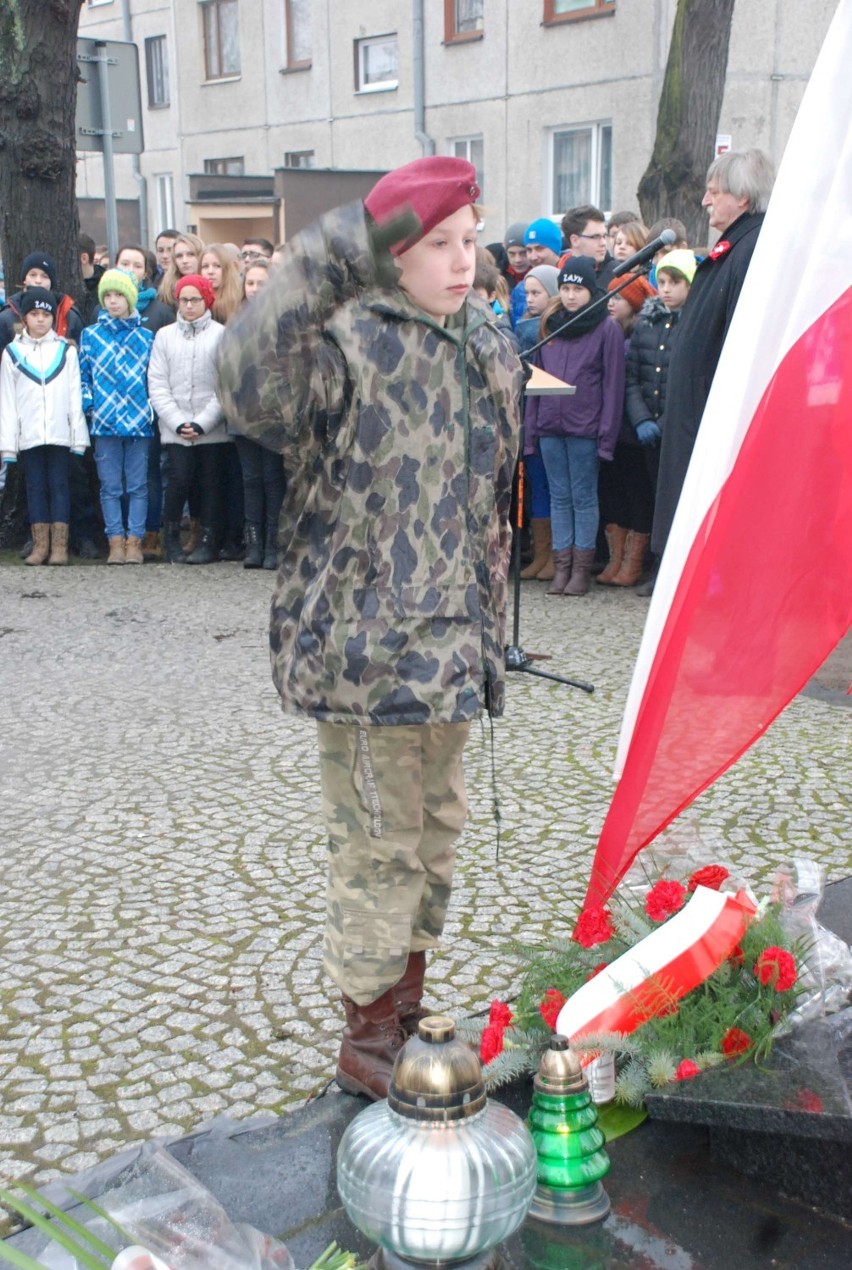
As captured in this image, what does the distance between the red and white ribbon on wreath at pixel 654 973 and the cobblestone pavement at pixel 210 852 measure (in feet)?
2.15

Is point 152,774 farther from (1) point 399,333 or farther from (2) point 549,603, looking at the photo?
(2) point 549,603

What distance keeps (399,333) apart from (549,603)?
5735 mm

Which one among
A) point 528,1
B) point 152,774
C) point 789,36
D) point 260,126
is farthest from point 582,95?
point 152,774

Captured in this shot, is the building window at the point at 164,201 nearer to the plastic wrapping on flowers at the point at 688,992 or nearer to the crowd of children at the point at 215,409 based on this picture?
the crowd of children at the point at 215,409

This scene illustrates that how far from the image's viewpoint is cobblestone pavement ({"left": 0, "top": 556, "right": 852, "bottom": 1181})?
3.10 m

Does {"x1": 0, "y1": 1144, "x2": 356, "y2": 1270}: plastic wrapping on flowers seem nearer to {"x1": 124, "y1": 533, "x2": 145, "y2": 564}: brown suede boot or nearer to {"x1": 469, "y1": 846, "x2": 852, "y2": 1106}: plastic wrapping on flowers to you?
{"x1": 469, "y1": 846, "x2": 852, "y2": 1106}: plastic wrapping on flowers

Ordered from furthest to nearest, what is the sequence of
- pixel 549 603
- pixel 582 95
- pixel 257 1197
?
1. pixel 582 95
2. pixel 549 603
3. pixel 257 1197

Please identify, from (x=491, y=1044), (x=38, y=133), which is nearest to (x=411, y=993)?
(x=491, y=1044)

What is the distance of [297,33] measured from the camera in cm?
2597

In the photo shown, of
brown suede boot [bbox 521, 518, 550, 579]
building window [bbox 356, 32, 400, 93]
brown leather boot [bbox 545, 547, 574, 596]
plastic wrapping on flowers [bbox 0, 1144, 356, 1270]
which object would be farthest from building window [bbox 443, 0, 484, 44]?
plastic wrapping on flowers [bbox 0, 1144, 356, 1270]

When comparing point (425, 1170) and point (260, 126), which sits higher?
point (260, 126)

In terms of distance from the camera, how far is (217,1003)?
3412 millimetres

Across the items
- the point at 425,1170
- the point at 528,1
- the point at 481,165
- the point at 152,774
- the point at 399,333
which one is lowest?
the point at 152,774

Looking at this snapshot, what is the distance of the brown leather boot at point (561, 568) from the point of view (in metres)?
8.56
